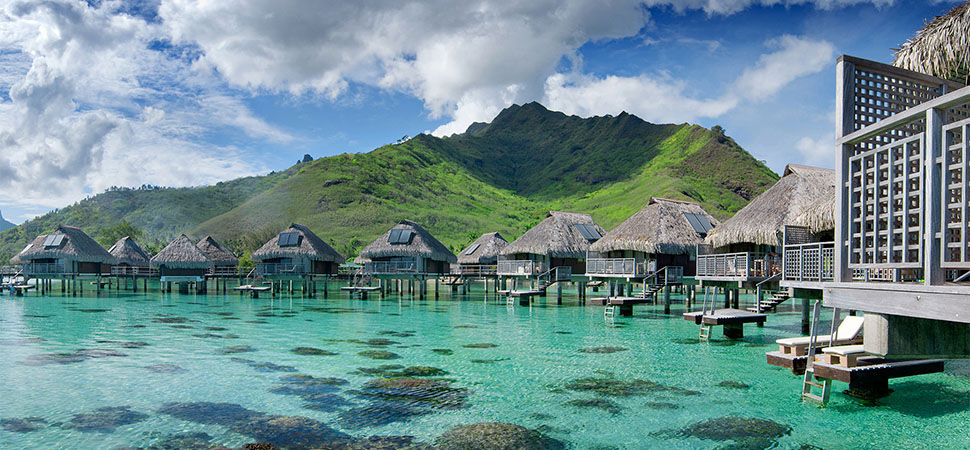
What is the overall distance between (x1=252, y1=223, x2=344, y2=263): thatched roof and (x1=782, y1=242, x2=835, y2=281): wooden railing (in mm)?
30177

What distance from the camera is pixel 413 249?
36.2 metres

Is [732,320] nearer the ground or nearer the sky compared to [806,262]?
nearer the ground

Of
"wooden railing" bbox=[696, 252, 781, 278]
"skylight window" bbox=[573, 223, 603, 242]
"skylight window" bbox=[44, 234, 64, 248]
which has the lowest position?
"wooden railing" bbox=[696, 252, 781, 278]

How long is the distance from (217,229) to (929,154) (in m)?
82.8

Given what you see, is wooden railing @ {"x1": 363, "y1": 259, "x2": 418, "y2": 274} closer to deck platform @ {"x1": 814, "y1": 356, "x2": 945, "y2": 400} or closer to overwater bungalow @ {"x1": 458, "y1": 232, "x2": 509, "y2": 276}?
overwater bungalow @ {"x1": 458, "y1": 232, "x2": 509, "y2": 276}

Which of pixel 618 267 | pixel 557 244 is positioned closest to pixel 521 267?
pixel 557 244

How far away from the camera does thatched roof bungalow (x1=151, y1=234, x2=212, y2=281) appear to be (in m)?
40.3

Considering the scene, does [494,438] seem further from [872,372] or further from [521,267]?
[521,267]

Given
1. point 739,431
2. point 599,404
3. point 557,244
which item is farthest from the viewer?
point 557,244

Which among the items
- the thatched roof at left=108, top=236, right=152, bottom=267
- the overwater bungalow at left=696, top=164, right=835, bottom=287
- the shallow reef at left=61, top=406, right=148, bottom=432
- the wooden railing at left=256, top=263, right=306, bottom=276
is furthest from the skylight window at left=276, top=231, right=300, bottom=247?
the shallow reef at left=61, top=406, right=148, bottom=432

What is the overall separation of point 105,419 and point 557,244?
25.6 metres

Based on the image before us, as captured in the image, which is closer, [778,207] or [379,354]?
[379,354]

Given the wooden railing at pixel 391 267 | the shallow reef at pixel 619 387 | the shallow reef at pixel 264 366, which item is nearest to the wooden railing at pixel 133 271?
the wooden railing at pixel 391 267

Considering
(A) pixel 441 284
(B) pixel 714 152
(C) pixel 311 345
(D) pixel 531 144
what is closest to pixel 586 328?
(C) pixel 311 345
